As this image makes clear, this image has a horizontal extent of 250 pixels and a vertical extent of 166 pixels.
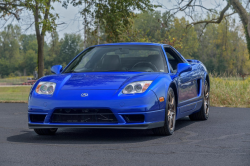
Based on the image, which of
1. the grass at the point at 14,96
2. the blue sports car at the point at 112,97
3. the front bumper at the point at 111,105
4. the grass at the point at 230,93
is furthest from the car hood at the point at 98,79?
the grass at the point at 14,96

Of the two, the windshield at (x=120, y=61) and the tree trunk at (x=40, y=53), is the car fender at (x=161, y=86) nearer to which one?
the windshield at (x=120, y=61)

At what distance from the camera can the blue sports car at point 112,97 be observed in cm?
606

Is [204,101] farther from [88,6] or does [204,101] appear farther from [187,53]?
[187,53]

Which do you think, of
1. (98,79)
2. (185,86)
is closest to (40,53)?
(185,86)

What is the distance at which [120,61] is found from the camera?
24.4 ft

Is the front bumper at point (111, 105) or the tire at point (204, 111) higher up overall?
the front bumper at point (111, 105)

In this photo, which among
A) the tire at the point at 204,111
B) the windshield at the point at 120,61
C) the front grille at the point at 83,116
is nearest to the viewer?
the front grille at the point at 83,116

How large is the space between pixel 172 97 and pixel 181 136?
0.62 meters

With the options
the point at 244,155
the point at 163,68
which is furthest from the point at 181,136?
the point at 244,155

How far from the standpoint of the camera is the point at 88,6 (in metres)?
20.4

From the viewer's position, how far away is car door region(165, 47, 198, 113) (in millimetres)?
7376

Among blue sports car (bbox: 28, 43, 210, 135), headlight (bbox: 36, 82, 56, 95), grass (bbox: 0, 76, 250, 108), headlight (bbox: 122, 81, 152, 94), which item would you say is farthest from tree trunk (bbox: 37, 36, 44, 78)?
headlight (bbox: 122, 81, 152, 94)

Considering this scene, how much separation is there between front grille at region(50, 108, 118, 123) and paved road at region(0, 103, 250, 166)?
0.30 metres

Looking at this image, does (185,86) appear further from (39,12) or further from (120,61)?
(39,12)
